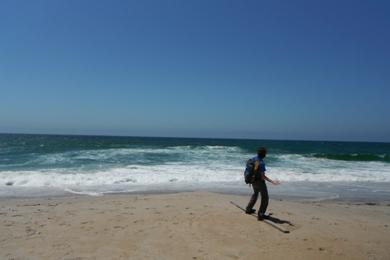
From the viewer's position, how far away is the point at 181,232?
6113 mm

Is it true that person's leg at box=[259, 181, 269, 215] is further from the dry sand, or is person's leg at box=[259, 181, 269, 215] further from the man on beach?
the dry sand

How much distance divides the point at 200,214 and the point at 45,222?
10.2ft

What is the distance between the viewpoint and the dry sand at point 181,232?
5.14 metres

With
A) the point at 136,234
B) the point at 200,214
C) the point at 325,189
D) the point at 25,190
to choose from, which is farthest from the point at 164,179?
the point at 136,234

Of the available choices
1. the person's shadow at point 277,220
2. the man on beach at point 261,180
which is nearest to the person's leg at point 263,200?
the man on beach at point 261,180

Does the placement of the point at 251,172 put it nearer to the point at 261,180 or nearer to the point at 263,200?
the point at 261,180

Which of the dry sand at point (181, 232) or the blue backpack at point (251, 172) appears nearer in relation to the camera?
the dry sand at point (181, 232)

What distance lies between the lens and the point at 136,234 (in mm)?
5980

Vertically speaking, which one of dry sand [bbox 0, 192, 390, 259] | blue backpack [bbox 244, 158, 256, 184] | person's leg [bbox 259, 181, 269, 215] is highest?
blue backpack [bbox 244, 158, 256, 184]

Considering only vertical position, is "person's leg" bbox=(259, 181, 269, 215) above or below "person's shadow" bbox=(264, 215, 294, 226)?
above

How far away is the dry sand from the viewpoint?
514 centimetres

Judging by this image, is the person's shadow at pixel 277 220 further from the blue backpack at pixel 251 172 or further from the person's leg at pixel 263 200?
the blue backpack at pixel 251 172

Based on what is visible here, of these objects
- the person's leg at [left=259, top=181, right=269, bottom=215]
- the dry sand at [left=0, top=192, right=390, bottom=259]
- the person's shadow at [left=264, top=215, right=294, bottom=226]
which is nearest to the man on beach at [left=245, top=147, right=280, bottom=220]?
the person's leg at [left=259, top=181, right=269, bottom=215]

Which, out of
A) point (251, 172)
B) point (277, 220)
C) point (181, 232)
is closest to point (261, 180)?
point (251, 172)
